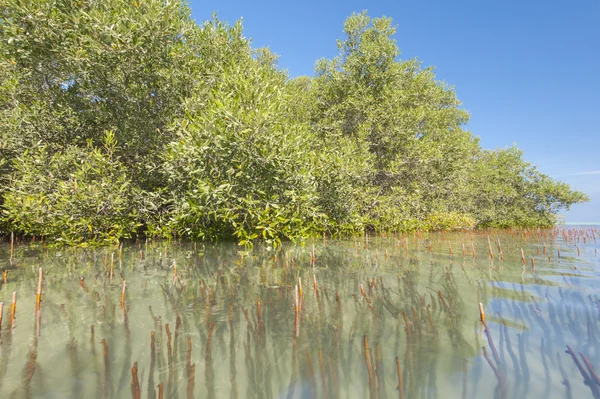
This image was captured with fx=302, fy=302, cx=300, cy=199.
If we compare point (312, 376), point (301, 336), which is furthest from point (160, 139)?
point (312, 376)

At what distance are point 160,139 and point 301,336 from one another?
1575cm

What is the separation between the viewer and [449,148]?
27078 millimetres

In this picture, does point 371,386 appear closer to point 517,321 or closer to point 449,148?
point 517,321

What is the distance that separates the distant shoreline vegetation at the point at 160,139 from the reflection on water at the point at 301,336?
18.7 ft

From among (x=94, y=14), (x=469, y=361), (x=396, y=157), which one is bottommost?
(x=469, y=361)

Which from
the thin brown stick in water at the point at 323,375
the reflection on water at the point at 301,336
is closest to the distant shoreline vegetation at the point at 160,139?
the reflection on water at the point at 301,336

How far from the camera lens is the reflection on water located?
3.70 meters

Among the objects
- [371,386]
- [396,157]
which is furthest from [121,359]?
[396,157]

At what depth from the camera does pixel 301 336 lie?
196 inches

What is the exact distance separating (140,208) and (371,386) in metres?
16.2

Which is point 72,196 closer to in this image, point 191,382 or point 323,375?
point 191,382

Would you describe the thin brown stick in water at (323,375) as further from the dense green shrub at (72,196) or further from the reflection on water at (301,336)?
the dense green shrub at (72,196)

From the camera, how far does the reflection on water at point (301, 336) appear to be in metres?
3.70

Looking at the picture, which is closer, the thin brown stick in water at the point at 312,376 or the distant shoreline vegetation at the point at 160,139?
the thin brown stick in water at the point at 312,376
